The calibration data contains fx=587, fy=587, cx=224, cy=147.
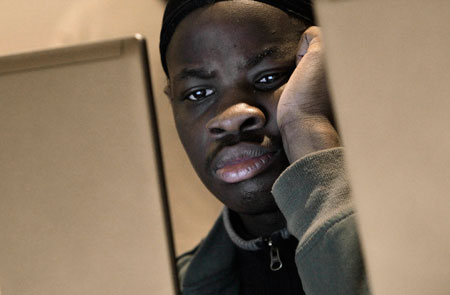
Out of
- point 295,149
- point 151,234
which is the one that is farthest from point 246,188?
point 151,234

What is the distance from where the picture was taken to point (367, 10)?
0.19 m

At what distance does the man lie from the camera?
0.30m

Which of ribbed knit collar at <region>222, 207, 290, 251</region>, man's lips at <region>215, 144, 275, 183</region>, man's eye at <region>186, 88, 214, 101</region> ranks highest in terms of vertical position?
man's eye at <region>186, 88, 214, 101</region>

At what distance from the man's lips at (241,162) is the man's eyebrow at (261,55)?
0.17ft

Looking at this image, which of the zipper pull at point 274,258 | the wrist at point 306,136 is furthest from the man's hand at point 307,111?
the zipper pull at point 274,258

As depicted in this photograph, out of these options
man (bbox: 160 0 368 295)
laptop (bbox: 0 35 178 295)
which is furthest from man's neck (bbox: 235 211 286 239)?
laptop (bbox: 0 35 178 295)

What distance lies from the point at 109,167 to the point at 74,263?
4 centimetres

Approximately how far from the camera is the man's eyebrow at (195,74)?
333 millimetres

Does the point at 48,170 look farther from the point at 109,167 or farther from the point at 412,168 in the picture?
the point at 412,168

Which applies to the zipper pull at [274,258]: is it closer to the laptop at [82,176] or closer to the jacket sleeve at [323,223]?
the jacket sleeve at [323,223]

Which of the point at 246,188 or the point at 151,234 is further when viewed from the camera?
the point at 246,188

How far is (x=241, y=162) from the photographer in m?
0.33

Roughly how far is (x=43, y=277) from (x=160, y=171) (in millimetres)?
60

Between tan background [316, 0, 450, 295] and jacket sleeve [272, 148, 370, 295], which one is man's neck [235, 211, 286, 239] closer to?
jacket sleeve [272, 148, 370, 295]
